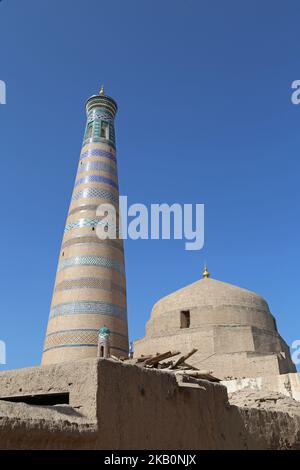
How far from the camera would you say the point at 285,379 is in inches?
585

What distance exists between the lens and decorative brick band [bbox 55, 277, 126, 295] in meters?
15.6

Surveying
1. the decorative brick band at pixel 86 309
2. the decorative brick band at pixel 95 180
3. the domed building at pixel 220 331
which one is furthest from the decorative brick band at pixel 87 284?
the decorative brick band at pixel 95 180

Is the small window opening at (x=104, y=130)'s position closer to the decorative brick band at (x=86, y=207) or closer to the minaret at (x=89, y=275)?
the minaret at (x=89, y=275)

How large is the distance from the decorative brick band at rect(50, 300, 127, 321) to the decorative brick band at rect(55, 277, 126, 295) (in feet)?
1.85

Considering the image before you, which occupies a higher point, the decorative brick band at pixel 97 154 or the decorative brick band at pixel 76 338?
the decorative brick band at pixel 97 154

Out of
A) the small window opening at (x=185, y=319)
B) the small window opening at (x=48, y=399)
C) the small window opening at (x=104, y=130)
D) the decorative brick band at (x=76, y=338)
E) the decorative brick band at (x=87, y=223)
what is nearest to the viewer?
the small window opening at (x=48, y=399)

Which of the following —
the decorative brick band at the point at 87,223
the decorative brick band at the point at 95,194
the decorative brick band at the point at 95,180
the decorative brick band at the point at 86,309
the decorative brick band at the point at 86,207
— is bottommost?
the decorative brick band at the point at 86,309

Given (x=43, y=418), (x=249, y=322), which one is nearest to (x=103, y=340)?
(x=249, y=322)

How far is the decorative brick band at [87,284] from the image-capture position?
15.6m

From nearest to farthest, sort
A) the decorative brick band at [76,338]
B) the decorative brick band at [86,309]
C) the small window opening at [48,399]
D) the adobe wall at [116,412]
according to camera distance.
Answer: the adobe wall at [116,412] < the small window opening at [48,399] < the decorative brick band at [76,338] < the decorative brick band at [86,309]

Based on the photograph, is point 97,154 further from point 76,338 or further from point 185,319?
point 185,319

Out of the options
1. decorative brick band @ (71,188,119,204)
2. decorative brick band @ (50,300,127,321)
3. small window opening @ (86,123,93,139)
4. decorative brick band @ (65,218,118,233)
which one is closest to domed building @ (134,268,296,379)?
decorative brick band @ (50,300,127,321)

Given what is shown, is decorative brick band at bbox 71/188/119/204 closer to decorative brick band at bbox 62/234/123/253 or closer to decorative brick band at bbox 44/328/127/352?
decorative brick band at bbox 62/234/123/253

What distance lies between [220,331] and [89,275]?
5.86 m
